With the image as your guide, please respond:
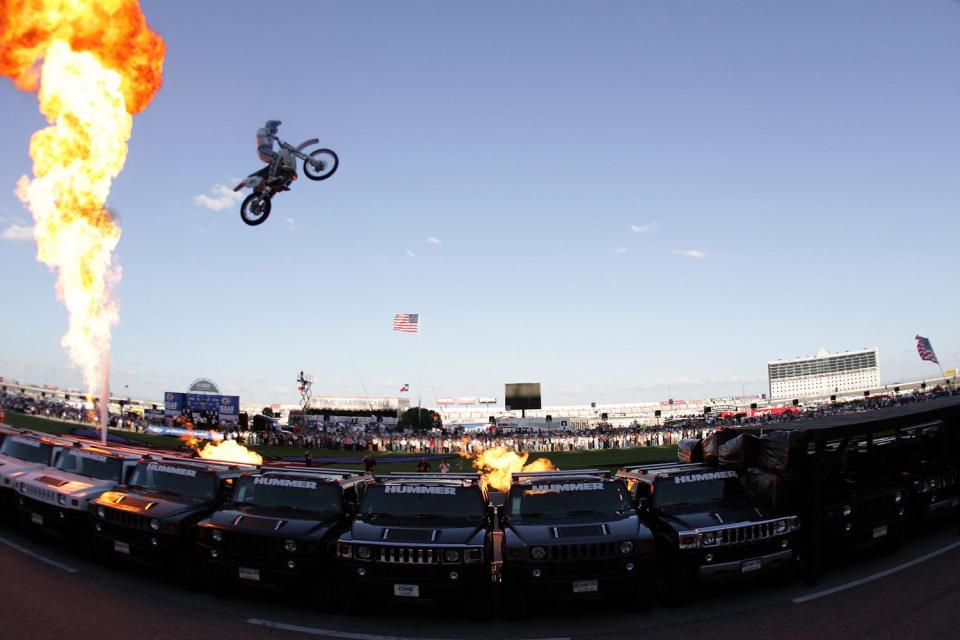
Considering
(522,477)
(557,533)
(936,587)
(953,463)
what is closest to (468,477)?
(522,477)

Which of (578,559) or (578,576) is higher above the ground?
(578,559)

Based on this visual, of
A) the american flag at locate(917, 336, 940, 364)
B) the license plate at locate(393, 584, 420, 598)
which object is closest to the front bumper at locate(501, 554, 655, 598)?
the license plate at locate(393, 584, 420, 598)

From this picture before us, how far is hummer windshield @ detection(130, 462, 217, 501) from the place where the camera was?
31.9ft

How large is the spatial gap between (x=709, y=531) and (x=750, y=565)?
0.69m

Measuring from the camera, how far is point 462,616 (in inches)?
303

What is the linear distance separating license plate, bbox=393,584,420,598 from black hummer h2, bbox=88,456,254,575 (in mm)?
3338

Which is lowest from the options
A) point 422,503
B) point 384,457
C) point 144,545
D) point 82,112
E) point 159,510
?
point 384,457

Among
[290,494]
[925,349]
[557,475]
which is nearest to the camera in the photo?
[290,494]

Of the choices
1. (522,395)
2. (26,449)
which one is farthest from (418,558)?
(522,395)

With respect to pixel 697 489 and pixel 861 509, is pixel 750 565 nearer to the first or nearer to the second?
pixel 697 489

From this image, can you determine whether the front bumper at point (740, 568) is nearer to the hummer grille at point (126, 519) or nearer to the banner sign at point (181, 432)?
the hummer grille at point (126, 519)

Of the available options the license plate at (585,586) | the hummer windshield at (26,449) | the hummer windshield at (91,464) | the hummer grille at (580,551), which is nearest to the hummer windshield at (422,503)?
the hummer grille at (580,551)

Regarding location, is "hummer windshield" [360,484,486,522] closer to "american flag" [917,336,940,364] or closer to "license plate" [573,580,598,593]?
"license plate" [573,580,598,593]

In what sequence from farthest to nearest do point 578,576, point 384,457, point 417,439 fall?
point 417,439 → point 384,457 → point 578,576
